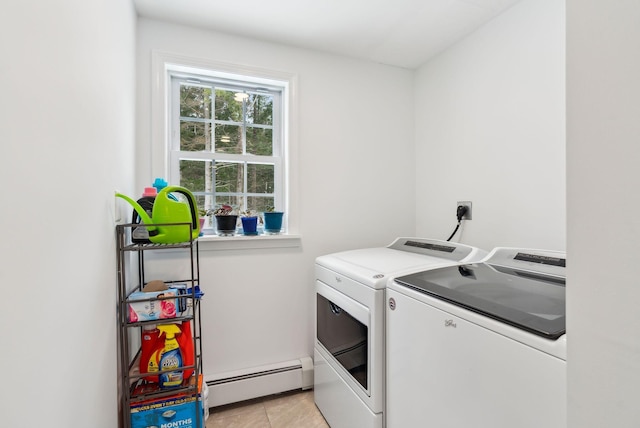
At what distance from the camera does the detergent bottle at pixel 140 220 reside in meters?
1.32

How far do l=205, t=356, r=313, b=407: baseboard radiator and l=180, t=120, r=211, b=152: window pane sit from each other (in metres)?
1.43

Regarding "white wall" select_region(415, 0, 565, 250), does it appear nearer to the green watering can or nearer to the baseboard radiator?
the baseboard radiator

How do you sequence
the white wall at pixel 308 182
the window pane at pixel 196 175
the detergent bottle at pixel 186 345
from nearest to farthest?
the detergent bottle at pixel 186 345
the white wall at pixel 308 182
the window pane at pixel 196 175

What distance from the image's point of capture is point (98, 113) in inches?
38.5

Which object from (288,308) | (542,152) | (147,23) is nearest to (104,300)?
(288,308)

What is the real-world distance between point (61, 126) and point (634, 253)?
1.05 m

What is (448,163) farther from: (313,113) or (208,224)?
(208,224)

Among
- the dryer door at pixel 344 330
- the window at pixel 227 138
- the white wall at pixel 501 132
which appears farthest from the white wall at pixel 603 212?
the window at pixel 227 138

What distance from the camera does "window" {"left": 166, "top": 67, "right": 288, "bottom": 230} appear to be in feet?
6.19

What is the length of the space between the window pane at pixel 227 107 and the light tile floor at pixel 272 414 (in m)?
1.84

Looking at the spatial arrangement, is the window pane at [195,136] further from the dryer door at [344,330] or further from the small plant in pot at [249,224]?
the dryer door at [344,330]

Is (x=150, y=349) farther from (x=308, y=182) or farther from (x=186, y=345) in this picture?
(x=308, y=182)

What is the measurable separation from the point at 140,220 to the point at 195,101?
0.93m

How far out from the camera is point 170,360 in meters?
1.33
